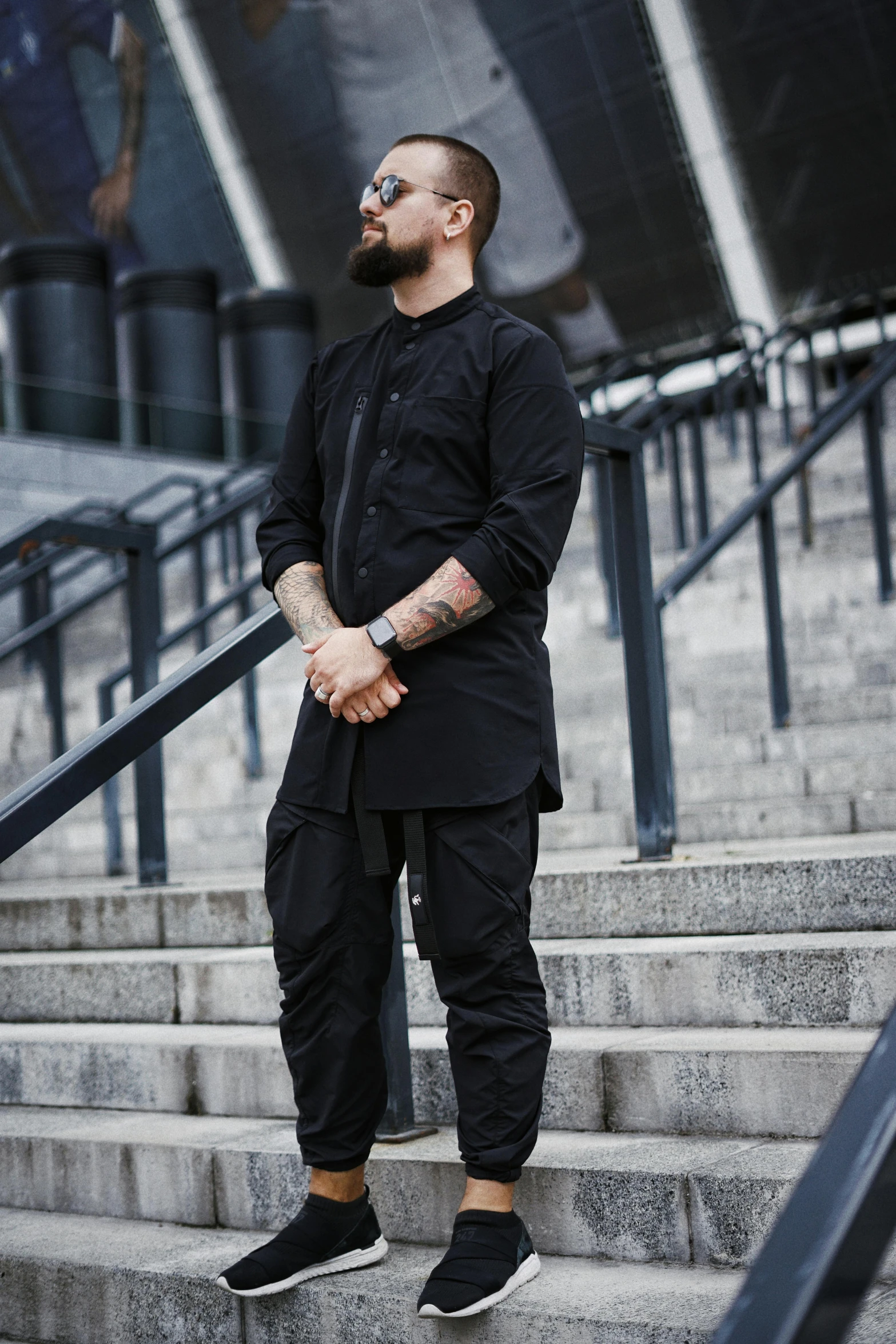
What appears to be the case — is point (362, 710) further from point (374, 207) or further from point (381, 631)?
point (374, 207)

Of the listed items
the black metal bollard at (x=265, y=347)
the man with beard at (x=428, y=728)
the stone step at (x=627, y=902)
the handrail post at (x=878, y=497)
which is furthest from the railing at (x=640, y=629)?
the black metal bollard at (x=265, y=347)

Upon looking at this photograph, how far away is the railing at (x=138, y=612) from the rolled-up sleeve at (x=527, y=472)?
2.26 ft

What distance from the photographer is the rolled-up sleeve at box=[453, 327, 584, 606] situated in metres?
1.97

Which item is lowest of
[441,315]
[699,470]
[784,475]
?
[441,315]

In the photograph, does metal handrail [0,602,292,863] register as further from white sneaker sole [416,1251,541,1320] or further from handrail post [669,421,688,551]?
handrail post [669,421,688,551]

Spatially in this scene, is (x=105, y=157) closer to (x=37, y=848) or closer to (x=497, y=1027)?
(x=37, y=848)

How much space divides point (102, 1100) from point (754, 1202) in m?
1.50

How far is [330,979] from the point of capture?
205 centimetres

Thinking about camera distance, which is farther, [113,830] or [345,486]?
[113,830]

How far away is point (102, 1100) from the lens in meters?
2.93

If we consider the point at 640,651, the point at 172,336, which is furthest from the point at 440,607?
the point at 172,336

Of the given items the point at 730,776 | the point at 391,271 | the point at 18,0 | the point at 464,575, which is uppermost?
the point at 18,0

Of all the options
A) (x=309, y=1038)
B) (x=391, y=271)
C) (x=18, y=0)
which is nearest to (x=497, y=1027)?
(x=309, y=1038)

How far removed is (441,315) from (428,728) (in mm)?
642
